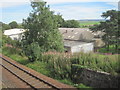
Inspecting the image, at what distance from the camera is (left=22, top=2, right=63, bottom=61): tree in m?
16.0

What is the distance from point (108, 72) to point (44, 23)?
9.65 metres

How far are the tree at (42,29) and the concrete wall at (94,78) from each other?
7.00m

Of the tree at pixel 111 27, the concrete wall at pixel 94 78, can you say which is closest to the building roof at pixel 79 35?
the tree at pixel 111 27

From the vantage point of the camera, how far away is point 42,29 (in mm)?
16016

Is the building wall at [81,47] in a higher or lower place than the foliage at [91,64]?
lower

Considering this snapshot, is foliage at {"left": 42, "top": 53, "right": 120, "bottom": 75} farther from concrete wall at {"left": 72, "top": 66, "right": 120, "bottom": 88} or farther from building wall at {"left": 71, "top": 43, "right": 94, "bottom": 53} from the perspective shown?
building wall at {"left": 71, "top": 43, "right": 94, "bottom": 53}

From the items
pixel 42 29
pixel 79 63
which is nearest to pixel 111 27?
pixel 42 29

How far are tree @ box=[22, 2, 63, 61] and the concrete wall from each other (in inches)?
276

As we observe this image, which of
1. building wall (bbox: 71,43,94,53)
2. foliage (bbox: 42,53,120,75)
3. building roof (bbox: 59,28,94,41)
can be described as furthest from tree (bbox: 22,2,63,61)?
building roof (bbox: 59,28,94,41)

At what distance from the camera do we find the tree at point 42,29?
52.4 feet

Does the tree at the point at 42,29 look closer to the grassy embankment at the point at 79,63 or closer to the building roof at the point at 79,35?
the grassy embankment at the point at 79,63

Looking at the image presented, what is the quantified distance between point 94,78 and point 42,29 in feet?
30.5

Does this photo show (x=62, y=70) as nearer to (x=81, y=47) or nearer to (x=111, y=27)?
(x=81, y=47)

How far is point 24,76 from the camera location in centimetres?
1080
